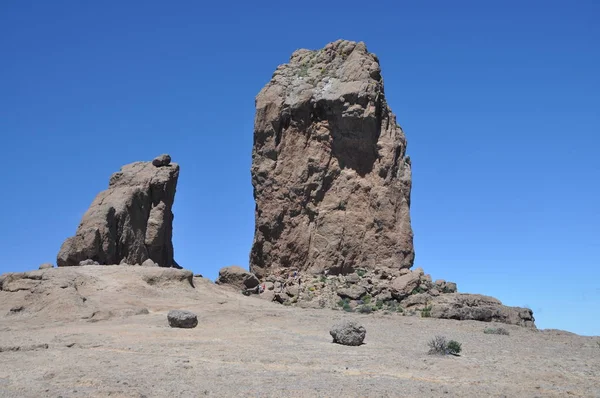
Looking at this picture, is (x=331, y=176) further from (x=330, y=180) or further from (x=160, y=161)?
(x=160, y=161)

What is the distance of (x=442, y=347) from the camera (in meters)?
14.6

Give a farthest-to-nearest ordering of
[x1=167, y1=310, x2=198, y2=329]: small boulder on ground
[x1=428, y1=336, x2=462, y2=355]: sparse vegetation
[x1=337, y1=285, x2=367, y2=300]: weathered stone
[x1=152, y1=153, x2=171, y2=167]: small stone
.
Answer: [x1=152, y1=153, x2=171, y2=167]: small stone, [x1=337, y1=285, x2=367, y2=300]: weathered stone, [x1=167, y1=310, x2=198, y2=329]: small boulder on ground, [x1=428, y1=336, x2=462, y2=355]: sparse vegetation

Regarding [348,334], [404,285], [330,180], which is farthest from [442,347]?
[330,180]

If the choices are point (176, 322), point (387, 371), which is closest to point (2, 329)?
point (176, 322)

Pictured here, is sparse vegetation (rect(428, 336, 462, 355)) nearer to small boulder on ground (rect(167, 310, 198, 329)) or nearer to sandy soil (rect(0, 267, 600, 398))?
sandy soil (rect(0, 267, 600, 398))

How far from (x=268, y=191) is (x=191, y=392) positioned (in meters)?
21.1

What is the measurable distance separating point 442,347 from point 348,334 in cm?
204

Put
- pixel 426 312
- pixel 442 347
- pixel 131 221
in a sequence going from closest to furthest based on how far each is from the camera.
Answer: pixel 442 347 < pixel 426 312 < pixel 131 221

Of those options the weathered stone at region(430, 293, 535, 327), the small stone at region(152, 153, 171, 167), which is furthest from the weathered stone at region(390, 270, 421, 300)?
the small stone at region(152, 153, 171, 167)

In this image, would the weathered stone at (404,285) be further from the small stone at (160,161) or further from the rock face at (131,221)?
the small stone at (160,161)

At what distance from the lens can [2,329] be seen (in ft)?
54.3

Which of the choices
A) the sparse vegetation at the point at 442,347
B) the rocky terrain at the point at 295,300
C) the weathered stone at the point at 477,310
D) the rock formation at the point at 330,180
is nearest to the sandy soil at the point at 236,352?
the rocky terrain at the point at 295,300

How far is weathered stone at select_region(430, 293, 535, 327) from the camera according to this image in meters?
22.8

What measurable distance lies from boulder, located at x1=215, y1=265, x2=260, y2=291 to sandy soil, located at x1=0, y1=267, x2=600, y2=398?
5585 mm
